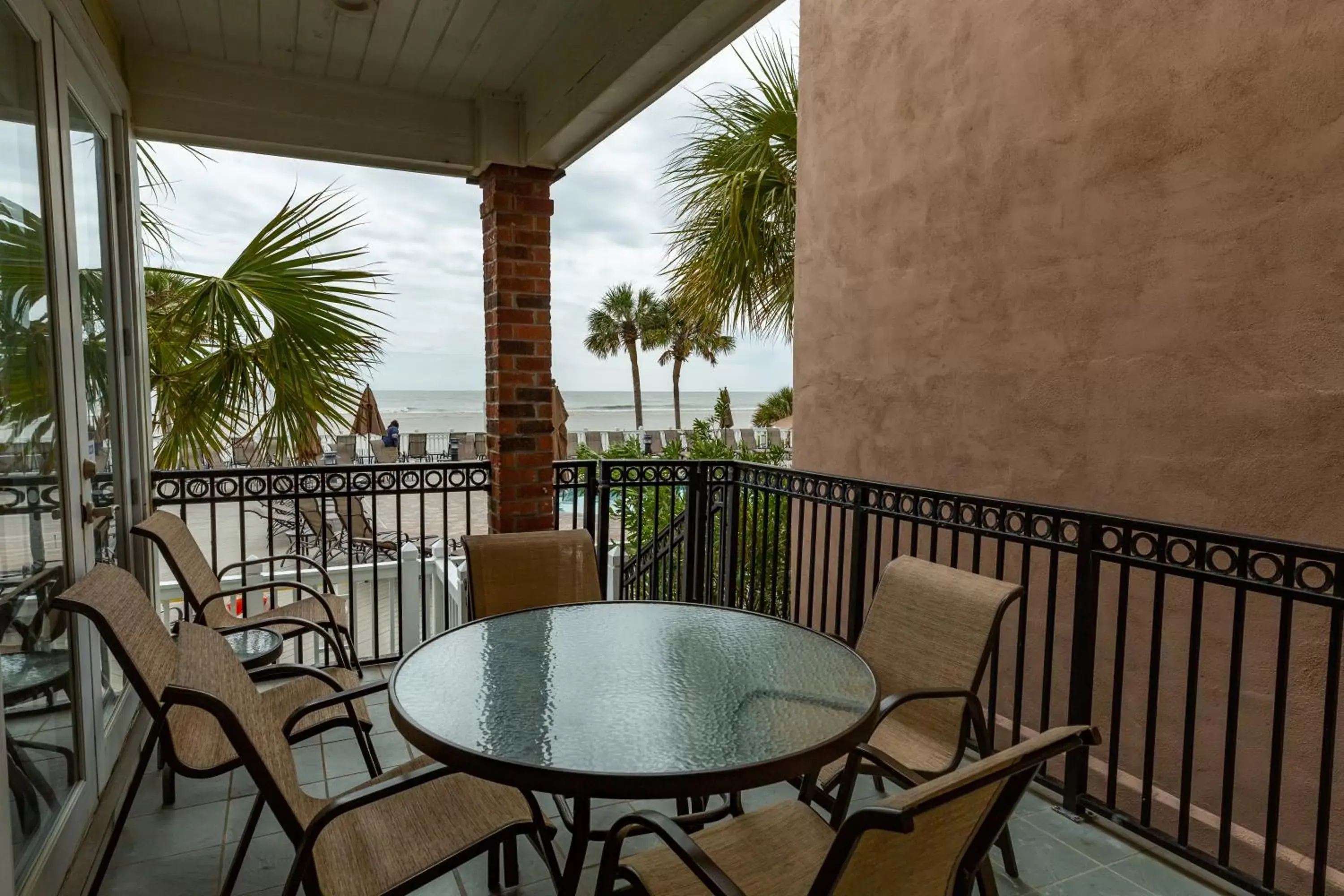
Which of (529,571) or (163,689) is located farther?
(529,571)

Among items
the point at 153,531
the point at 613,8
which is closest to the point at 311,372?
the point at 153,531

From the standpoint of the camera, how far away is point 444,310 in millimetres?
27000

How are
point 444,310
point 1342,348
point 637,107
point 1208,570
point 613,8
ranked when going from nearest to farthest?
1. point 1208,570
2. point 1342,348
3. point 613,8
4. point 637,107
5. point 444,310

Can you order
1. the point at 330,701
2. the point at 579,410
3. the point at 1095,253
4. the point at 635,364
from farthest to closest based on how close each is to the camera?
the point at 579,410, the point at 635,364, the point at 1095,253, the point at 330,701

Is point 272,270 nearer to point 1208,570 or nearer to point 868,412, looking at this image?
point 868,412

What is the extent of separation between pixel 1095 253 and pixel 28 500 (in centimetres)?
362

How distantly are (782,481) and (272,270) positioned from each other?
256 centimetres

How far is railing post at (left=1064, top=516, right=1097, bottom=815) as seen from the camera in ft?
7.70

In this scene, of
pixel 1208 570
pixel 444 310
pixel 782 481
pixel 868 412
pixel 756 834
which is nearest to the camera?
pixel 756 834

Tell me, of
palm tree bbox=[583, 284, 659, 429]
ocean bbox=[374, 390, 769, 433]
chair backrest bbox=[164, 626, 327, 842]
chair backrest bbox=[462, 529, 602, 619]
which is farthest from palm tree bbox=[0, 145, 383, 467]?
palm tree bbox=[583, 284, 659, 429]

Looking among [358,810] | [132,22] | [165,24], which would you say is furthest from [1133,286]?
[132,22]

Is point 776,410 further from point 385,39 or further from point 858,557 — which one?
point 385,39

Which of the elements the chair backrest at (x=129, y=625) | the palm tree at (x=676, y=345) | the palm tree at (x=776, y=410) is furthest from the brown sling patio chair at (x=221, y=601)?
the palm tree at (x=676, y=345)

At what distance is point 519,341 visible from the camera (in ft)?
11.6
